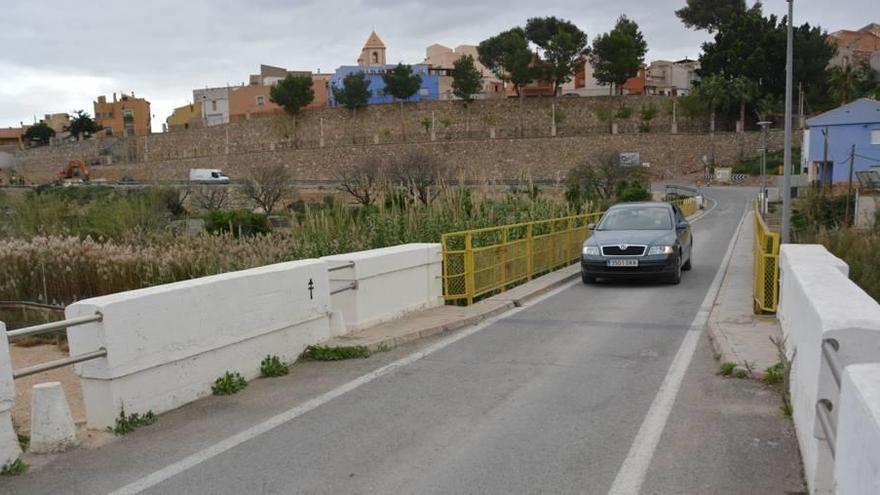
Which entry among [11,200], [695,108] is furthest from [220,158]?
[11,200]

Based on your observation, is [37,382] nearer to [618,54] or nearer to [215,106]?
[618,54]

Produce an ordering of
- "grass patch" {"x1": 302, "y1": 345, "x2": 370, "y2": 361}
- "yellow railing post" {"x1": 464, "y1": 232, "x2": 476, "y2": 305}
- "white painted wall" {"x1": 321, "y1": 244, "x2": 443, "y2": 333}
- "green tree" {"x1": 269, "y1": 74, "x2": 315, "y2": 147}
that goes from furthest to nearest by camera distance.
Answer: "green tree" {"x1": 269, "y1": 74, "x2": 315, "y2": 147} < "yellow railing post" {"x1": 464, "y1": 232, "x2": 476, "y2": 305} < "white painted wall" {"x1": 321, "y1": 244, "x2": 443, "y2": 333} < "grass patch" {"x1": 302, "y1": 345, "x2": 370, "y2": 361}

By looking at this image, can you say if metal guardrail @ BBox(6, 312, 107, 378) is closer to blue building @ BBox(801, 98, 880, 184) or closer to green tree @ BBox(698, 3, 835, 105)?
blue building @ BBox(801, 98, 880, 184)

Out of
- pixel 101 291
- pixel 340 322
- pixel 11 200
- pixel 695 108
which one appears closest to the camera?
pixel 340 322

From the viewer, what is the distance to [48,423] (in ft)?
18.3

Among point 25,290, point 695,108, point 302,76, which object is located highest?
point 302,76

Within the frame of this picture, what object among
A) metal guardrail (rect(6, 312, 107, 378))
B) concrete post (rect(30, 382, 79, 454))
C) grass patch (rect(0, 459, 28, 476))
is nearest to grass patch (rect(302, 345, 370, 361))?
metal guardrail (rect(6, 312, 107, 378))

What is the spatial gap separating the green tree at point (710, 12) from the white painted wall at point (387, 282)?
92.1m

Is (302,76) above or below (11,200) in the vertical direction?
above

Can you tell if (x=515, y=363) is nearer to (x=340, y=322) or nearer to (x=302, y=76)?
(x=340, y=322)

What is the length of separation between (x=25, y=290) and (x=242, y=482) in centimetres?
1217

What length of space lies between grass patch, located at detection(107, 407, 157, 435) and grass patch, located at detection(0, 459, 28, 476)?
808 millimetres

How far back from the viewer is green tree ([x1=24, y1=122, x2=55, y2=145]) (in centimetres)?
12231

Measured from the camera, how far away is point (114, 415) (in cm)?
603
